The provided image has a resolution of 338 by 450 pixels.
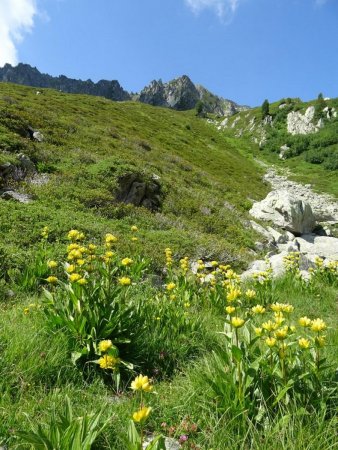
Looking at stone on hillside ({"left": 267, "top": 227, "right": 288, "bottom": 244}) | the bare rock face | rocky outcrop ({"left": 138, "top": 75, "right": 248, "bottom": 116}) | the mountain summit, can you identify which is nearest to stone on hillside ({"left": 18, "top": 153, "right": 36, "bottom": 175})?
stone on hillside ({"left": 267, "top": 227, "right": 288, "bottom": 244})

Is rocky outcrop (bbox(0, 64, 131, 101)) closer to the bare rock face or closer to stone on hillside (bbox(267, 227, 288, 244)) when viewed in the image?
the bare rock face

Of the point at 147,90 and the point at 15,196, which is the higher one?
the point at 147,90

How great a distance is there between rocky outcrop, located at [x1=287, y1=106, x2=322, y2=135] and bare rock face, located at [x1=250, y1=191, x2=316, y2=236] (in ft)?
178

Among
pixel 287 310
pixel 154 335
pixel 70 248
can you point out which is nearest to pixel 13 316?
pixel 70 248

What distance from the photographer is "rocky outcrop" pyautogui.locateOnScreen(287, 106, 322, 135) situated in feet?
224

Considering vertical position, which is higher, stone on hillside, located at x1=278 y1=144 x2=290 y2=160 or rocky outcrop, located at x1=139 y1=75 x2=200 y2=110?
rocky outcrop, located at x1=139 y1=75 x2=200 y2=110

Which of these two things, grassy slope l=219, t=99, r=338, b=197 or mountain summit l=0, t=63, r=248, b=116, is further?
mountain summit l=0, t=63, r=248, b=116

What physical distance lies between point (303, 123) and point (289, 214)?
195ft

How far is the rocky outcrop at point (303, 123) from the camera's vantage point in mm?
68375

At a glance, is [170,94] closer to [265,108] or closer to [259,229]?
[265,108]

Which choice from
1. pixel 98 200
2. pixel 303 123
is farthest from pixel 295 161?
pixel 98 200

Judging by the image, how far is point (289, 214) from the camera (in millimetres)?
18406

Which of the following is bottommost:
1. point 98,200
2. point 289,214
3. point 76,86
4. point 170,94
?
point 98,200

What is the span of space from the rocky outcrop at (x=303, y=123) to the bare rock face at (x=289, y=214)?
5419cm
